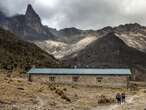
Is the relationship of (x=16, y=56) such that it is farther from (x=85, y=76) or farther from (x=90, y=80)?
(x=90, y=80)

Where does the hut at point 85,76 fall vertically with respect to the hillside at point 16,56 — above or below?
below

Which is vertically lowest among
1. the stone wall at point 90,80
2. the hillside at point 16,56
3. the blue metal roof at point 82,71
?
the stone wall at point 90,80

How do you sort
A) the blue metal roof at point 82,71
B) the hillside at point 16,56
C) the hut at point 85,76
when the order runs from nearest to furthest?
the hut at point 85,76, the blue metal roof at point 82,71, the hillside at point 16,56

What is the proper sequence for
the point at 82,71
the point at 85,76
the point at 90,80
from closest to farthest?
1. the point at 90,80
2. the point at 85,76
3. the point at 82,71

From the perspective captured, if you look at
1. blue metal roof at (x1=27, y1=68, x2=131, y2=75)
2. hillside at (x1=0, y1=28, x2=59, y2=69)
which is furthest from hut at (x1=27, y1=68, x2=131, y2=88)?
hillside at (x1=0, y1=28, x2=59, y2=69)

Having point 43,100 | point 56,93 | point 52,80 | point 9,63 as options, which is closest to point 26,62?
point 9,63

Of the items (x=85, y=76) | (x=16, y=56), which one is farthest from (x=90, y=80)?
(x=16, y=56)

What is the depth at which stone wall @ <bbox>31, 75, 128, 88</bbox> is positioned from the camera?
84800mm

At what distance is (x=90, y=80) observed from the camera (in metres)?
86.5

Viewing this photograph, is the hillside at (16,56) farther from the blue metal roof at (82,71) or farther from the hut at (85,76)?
the hut at (85,76)

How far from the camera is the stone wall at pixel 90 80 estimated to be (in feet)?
278

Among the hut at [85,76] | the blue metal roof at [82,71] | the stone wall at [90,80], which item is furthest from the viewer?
the blue metal roof at [82,71]

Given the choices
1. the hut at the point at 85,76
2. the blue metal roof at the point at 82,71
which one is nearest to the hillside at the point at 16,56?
the blue metal roof at the point at 82,71

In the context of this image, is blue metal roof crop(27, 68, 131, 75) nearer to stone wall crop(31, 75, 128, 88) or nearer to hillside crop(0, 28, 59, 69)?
stone wall crop(31, 75, 128, 88)
